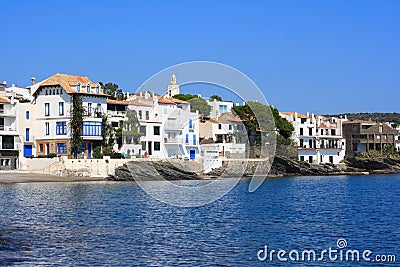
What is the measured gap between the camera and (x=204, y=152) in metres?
92.6

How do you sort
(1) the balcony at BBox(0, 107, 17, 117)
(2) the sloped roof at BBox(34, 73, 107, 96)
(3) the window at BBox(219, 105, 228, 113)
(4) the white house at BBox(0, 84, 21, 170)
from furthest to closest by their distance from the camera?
(3) the window at BBox(219, 105, 228, 113)
(2) the sloped roof at BBox(34, 73, 107, 96)
(1) the balcony at BBox(0, 107, 17, 117)
(4) the white house at BBox(0, 84, 21, 170)

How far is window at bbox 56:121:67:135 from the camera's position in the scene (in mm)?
79062

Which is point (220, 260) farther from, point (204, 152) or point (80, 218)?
point (204, 152)

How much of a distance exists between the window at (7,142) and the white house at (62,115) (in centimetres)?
380

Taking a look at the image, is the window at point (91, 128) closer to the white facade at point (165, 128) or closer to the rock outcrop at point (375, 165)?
the white facade at point (165, 128)

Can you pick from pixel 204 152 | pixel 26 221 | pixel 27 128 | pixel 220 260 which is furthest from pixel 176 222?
pixel 204 152

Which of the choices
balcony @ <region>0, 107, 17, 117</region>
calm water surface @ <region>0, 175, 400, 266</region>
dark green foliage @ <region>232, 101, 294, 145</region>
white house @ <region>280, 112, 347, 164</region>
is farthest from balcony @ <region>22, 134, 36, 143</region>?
white house @ <region>280, 112, 347, 164</region>

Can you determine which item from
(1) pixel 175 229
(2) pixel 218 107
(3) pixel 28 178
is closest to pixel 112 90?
(2) pixel 218 107

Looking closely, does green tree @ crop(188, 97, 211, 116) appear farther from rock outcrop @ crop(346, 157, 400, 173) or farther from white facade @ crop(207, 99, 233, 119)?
rock outcrop @ crop(346, 157, 400, 173)

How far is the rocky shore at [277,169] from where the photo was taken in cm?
7762

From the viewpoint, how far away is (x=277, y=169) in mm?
106312

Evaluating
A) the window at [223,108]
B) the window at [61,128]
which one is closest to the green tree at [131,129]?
the window at [61,128]

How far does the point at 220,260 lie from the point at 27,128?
59.1 metres

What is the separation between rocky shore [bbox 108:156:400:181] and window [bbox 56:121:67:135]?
8.49 meters
